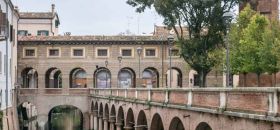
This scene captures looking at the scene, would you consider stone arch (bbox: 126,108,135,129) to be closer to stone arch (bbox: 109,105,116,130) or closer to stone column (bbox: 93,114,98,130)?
stone arch (bbox: 109,105,116,130)

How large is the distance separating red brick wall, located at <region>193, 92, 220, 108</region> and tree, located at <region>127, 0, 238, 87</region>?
22.9 m

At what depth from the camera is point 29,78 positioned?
84.5m

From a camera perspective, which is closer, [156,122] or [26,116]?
[156,122]

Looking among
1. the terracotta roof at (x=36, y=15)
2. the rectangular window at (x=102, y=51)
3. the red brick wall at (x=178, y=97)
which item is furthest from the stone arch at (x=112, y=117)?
the terracotta roof at (x=36, y=15)

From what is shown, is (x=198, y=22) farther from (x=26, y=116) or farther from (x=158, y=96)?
(x=26, y=116)

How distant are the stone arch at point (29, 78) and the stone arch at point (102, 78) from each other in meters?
8.36

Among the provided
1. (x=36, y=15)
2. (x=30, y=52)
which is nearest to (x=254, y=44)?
(x=30, y=52)

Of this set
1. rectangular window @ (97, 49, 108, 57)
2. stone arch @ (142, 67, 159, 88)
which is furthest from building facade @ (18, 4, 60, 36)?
stone arch @ (142, 67, 159, 88)

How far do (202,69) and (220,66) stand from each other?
9.05 m

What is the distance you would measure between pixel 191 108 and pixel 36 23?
6768 centimetres

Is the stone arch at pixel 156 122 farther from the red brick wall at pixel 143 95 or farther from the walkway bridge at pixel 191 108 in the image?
the red brick wall at pixel 143 95

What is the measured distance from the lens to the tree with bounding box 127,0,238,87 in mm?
46812

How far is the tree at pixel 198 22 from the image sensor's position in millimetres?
46812

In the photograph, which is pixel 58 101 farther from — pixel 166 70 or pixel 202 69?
pixel 202 69
